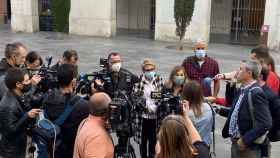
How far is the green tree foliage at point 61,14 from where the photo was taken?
2205 cm

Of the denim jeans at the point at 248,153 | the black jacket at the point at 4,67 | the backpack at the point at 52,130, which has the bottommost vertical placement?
the denim jeans at the point at 248,153

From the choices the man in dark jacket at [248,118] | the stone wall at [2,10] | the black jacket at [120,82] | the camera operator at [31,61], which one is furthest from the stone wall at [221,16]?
the man in dark jacket at [248,118]

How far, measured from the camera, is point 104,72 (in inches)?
255

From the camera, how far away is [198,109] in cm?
459

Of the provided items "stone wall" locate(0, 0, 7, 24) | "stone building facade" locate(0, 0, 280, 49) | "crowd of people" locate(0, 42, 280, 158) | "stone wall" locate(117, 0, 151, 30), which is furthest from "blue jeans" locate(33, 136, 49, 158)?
"stone wall" locate(0, 0, 7, 24)

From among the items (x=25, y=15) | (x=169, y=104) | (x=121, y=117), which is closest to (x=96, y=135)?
(x=121, y=117)

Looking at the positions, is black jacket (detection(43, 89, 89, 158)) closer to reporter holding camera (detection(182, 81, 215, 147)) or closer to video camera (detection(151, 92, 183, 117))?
video camera (detection(151, 92, 183, 117))

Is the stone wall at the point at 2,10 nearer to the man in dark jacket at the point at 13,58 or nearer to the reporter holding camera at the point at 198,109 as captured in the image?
the man in dark jacket at the point at 13,58

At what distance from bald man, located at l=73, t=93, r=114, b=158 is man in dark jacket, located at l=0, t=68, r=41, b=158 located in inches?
36.3

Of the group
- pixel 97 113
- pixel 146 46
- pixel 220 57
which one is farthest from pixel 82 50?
pixel 97 113

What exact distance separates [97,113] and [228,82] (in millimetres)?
2582

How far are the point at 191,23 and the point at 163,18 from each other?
1.45 meters

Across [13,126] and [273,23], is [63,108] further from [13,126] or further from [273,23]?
[273,23]

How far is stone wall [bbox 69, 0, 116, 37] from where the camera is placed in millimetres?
21484
